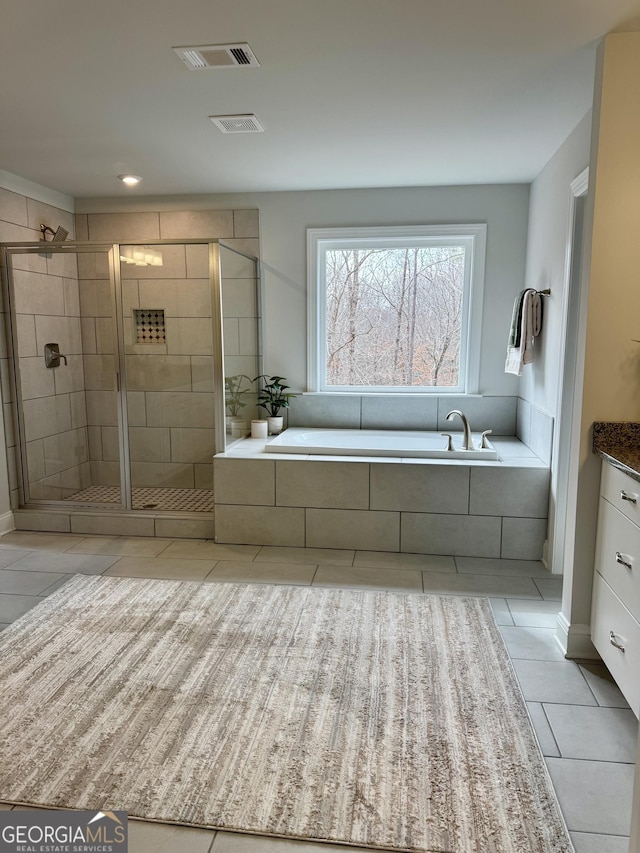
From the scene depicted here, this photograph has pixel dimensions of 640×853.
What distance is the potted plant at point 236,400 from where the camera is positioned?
403 cm

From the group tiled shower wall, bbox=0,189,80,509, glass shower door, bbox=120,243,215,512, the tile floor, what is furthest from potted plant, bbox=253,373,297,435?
tiled shower wall, bbox=0,189,80,509

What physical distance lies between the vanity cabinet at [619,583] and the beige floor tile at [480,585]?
2.27 feet

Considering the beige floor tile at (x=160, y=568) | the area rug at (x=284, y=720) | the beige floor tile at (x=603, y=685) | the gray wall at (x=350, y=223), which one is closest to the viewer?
the area rug at (x=284, y=720)

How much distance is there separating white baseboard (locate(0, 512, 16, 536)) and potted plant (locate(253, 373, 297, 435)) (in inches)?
75.2

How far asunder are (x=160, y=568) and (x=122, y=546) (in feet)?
1.73

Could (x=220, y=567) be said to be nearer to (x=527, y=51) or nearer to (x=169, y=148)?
(x=169, y=148)

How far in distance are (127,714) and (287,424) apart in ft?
9.35

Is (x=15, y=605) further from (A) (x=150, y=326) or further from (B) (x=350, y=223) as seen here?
(B) (x=350, y=223)

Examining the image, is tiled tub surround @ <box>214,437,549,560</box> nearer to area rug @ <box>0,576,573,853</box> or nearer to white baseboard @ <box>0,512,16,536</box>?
area rug @ <box>0,576,573,853</box>

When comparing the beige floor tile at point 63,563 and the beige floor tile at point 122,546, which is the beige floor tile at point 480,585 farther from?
the beige floor tile at point 63,563

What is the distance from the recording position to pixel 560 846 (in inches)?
60.2

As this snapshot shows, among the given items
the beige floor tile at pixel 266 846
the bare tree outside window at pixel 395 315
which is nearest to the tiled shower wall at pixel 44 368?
the bare tree outside window at pixel 395 315

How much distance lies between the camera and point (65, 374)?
4160mm

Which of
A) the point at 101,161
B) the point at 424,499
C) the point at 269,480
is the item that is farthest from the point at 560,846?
the point at 101,161
